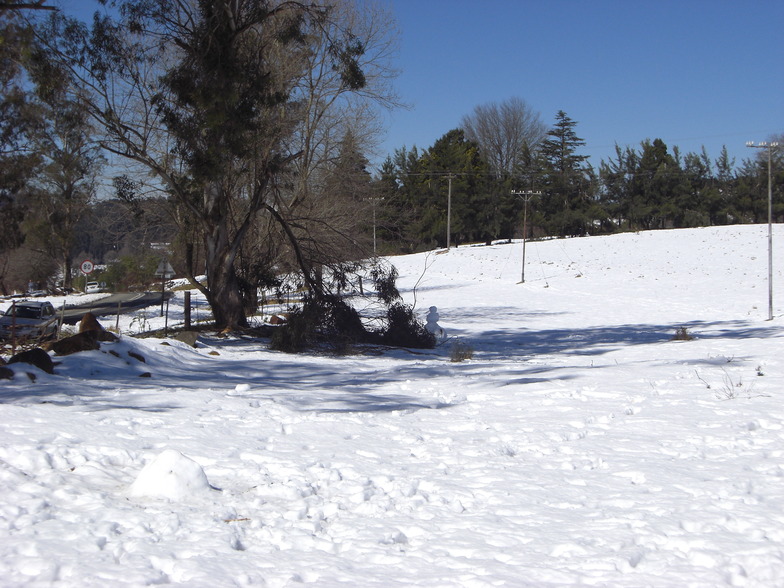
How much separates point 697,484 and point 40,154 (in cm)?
2371

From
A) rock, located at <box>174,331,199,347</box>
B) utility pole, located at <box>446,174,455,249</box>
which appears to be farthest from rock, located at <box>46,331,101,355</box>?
utility pole, located at <box>446,174,455,249</box>

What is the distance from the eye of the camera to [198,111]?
16.1 metres

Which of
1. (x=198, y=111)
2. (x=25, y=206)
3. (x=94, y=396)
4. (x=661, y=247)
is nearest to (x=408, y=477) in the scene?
(x=94, y=396)

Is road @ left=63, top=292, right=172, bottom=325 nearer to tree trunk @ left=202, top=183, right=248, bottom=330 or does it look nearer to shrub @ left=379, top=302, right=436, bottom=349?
tree trunk @ left=202, top=183, right=248, bottom=330

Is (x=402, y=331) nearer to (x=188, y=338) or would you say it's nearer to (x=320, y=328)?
(x=320, y=328)

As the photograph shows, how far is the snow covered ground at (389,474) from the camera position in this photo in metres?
4.62

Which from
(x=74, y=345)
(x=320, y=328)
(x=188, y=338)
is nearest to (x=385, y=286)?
(x=320, y=328)

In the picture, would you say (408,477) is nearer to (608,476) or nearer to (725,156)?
(608,476)

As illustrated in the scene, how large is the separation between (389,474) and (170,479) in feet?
6.08

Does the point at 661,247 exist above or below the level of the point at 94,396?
above

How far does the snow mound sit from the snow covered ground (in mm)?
13

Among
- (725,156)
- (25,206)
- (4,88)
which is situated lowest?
(25,206)

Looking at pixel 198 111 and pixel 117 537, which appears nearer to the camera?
pixel 117 537

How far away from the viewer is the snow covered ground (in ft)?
15.1
